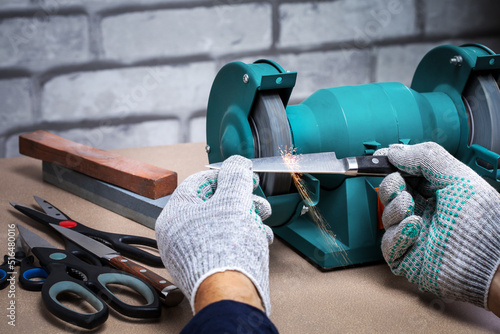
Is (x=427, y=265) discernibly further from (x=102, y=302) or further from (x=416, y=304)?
(x=102, y=302)

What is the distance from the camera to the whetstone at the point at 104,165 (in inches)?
44.2

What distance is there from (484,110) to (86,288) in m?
0.77

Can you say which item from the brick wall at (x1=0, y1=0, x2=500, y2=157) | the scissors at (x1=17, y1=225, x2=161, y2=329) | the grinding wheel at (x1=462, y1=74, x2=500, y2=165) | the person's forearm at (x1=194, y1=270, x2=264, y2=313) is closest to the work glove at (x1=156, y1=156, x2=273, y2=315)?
the person's forearm at (x1=194, y1=270, x2=264, y2=313)

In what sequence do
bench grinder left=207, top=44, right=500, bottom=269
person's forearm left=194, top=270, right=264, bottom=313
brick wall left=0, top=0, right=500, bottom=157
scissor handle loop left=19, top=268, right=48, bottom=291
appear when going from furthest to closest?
brick wall left=0, top=0, right=500, bottom=157 → bench grinder left=207, top=44, right=500, bottom=269 → scissor handle loop left=19, top=268, right=48, bottom=291 → person's forearm left=194, top=270, right=264, bottom=313

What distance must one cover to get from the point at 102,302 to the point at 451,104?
736 mm

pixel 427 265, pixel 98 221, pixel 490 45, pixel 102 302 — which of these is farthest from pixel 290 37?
pixel 102 302

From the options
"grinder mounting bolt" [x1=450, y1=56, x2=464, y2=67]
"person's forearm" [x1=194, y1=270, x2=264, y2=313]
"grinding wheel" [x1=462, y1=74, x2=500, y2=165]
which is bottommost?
"person's forearm" [x1=194, y1=270, x2=264, y2=313]

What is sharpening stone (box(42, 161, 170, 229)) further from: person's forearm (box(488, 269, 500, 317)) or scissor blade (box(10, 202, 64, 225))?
person's forearm (box(488, 269, 500, 317))

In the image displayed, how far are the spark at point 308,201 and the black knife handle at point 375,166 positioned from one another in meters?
0.10

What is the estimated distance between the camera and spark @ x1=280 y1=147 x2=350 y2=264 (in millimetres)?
872

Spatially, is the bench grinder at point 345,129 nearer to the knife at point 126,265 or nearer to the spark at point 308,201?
the spark at point 308,201

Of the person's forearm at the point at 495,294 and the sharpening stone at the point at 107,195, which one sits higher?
the sharpening stone at the point at 107,195

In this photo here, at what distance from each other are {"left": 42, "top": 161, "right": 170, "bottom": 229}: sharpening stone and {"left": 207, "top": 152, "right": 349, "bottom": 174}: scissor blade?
0.29 m

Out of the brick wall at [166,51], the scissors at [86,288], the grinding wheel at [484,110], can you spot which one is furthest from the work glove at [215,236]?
the brick wall at [166,51]
